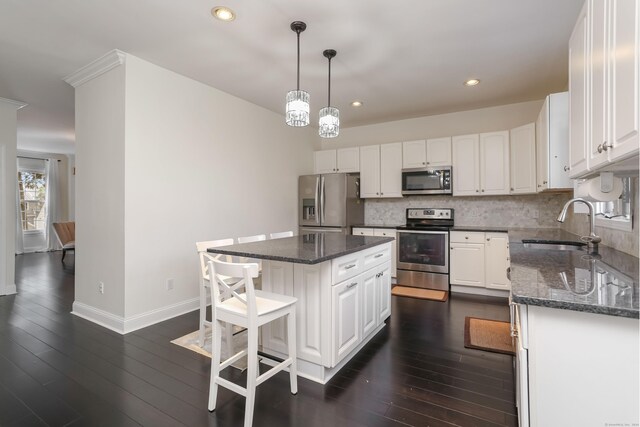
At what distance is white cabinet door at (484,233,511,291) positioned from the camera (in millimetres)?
3980

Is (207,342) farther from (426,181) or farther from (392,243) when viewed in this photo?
(426,181)

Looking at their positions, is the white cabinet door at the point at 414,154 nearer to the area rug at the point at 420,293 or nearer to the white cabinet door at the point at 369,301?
the area rug at the point at 420,293

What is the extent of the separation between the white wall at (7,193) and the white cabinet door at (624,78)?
19.7 ft

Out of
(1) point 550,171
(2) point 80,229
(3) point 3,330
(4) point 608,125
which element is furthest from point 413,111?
(3) point 3,330

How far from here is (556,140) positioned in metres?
2.83

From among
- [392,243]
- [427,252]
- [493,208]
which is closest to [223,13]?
[392,243]

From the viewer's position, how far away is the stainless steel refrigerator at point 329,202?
495 centimetres

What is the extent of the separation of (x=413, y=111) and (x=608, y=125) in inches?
146

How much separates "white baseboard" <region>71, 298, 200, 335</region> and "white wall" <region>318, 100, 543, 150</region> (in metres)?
3.80

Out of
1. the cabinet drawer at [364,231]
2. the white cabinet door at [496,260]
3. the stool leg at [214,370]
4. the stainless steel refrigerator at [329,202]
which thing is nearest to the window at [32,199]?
the stainless steel refrigerator at [329,202]

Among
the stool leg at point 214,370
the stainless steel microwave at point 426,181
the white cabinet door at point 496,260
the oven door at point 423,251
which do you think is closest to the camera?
the stool leg at point 214,370

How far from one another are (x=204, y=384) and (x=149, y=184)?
2046 millimetres

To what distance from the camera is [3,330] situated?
2977mm

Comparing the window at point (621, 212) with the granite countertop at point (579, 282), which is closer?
the granite countertop at point (579, 282)
